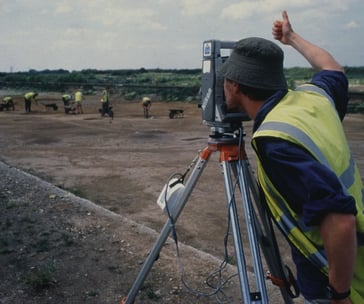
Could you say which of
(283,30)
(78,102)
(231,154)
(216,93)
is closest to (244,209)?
(231,154)

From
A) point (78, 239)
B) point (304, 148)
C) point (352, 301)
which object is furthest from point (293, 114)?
point (78, 239)

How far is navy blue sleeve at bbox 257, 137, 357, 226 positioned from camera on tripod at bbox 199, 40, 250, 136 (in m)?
0.76

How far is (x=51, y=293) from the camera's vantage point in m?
3.48

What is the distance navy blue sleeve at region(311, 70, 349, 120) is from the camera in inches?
78.6

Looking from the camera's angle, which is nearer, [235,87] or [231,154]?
[235,87]

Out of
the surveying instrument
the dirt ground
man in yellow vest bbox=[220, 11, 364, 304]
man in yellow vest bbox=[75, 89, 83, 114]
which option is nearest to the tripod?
the surveying instrument

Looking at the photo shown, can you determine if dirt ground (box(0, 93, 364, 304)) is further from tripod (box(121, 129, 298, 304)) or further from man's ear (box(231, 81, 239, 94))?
man's ear (box(231, 81, 239, 94))

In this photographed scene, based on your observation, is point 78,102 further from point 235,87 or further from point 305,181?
point 305,181

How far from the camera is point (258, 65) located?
67.7 inches

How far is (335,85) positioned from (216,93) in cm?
56

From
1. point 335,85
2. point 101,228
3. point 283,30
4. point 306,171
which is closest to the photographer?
point 306,171

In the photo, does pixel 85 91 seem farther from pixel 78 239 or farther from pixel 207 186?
pixel 78 239

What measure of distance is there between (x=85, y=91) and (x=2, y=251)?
41268 millimetres

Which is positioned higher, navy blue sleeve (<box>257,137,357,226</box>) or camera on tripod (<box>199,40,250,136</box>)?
camera on tripod (<box>199,40,250,136</box>)
